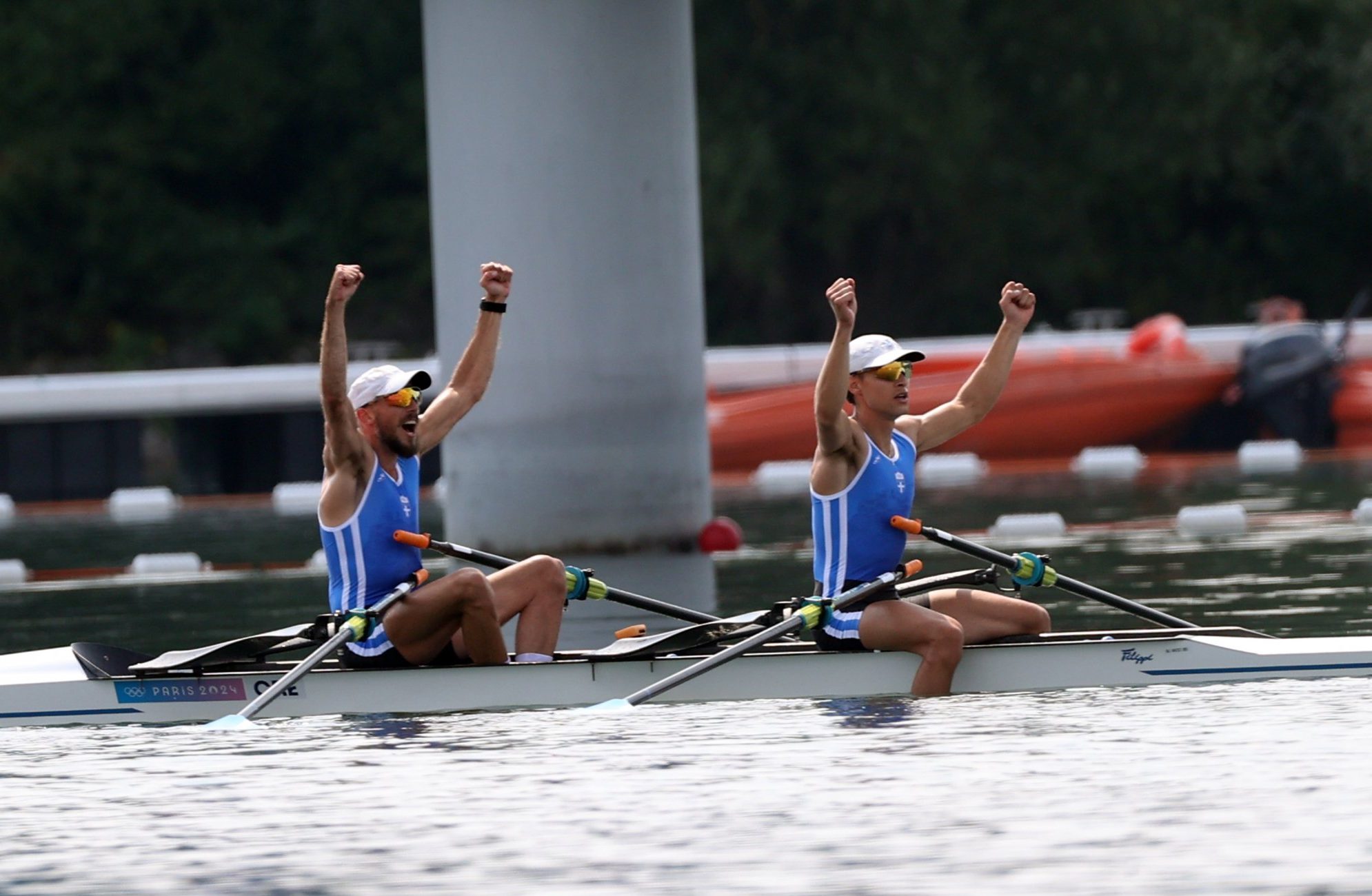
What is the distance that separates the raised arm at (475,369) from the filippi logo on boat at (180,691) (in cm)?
129

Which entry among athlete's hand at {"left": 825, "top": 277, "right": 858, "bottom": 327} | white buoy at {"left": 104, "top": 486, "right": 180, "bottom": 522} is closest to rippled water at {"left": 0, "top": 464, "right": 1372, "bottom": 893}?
athlete's hand at {"left": 825, "top": 277, "right": 858, "bottom": 327}

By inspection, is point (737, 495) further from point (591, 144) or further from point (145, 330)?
point (145, 330)

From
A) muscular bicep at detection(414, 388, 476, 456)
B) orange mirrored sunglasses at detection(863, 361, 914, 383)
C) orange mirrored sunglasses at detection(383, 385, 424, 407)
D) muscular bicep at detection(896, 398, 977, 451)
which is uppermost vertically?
orange mirrored sunglasses at detection(863, 361, 914, 383)

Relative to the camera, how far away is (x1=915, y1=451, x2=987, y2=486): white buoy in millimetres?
23122

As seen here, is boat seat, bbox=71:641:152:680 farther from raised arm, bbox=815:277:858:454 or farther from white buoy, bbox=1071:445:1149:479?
white buoy, bbox=1071:445:1149:479

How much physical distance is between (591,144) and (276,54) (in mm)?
21594

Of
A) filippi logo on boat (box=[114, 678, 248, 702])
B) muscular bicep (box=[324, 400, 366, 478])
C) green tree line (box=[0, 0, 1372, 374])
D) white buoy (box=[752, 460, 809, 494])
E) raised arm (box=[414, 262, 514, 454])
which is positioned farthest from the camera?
green tree line (box=[0, 0, 1372, 374])

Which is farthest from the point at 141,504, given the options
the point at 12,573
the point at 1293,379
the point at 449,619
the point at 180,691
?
the point at 449,619

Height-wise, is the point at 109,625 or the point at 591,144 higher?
the point at 591,144

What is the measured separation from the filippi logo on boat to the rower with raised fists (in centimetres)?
51

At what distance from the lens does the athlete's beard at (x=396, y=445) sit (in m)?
9.94

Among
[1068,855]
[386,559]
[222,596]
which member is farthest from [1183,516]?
[1068,855]

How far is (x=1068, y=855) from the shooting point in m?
7.06

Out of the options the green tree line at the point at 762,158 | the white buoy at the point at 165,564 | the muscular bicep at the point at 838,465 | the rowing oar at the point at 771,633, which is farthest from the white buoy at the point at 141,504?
the muscular bicep at the point at 838,465
